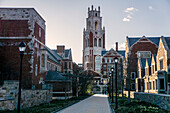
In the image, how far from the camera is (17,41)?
1043 inches

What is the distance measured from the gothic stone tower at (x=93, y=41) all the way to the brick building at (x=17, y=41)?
72.2 m

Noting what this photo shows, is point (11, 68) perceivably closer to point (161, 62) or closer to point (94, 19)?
point (161, 62)

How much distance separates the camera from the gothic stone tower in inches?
3897

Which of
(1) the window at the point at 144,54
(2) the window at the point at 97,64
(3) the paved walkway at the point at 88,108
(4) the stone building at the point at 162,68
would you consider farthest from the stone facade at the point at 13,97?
(2) the window at the point at 97,64

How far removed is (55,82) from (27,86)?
30.8 ft

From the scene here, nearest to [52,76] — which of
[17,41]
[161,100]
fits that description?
[17,41]

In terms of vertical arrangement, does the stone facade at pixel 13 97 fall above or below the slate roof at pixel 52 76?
below

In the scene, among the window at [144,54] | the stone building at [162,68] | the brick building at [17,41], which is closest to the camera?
the brick building at [17,41]

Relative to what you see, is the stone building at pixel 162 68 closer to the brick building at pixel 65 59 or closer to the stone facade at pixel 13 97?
the stone facade at pixel 13 97

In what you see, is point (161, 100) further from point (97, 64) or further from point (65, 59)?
point (97, 64)

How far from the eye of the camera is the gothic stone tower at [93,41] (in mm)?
98988

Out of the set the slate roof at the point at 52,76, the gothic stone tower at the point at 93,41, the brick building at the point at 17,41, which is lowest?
the slate roof at the point at 52,76

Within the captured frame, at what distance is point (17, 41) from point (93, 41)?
75919mm

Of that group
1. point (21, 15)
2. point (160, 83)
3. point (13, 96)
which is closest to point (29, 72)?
point (21, 15)
